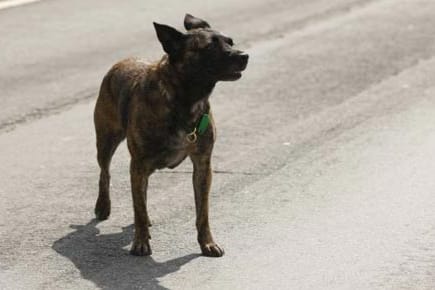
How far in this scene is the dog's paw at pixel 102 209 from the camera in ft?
27.8

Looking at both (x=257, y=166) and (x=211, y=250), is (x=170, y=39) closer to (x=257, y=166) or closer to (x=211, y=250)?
(x=211, y=250)

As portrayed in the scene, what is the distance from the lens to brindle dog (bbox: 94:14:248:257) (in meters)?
7.36

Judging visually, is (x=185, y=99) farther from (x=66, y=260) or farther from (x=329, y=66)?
(x=329, y=66)

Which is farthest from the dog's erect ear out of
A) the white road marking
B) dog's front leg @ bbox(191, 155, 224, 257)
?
the white road marking

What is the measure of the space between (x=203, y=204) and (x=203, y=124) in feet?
1.78

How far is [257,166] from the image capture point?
9.82 metres

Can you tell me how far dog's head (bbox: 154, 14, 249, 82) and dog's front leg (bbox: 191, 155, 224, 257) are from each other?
62cm

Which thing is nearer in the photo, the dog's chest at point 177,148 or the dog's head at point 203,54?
the dog's head at point 203,54

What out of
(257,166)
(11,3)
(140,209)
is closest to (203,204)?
(140,209)

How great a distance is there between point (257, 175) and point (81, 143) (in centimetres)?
188

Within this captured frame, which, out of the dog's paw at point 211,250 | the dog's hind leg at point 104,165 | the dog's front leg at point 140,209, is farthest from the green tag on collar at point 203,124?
the dog's hind leg at point 104,165

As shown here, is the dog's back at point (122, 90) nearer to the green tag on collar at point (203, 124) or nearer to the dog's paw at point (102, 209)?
the green tag on collar at point (203, 124)

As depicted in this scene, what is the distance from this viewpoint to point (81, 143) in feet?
35.0

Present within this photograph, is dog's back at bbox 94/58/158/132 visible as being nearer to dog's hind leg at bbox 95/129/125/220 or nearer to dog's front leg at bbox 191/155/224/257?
dog's hind leg at bbox 95/129/125/220
